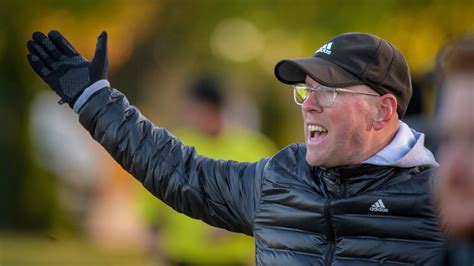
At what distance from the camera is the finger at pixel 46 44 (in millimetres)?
4324

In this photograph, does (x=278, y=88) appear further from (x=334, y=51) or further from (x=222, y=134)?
(x=334, y=51)

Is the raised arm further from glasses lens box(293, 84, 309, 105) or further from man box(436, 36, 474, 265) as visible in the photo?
man box(436, 36, 474, 265)

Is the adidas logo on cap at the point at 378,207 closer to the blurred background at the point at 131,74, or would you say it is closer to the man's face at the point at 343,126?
the man's face at the point at 343,126

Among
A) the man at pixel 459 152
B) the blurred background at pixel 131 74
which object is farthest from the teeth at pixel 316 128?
the blurred background at pixel 131 74

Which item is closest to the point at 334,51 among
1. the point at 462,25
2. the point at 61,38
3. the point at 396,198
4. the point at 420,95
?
the point at 396,198

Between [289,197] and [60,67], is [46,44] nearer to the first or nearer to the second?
[60,67]

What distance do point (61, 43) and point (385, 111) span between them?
52.3 inches

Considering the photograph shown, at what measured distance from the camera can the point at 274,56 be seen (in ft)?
65.0

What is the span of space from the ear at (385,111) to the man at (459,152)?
79.1 inches

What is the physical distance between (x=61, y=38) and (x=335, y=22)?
13433 mm

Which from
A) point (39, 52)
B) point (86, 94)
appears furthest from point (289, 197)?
point (39, 52)

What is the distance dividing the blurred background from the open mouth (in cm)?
1223

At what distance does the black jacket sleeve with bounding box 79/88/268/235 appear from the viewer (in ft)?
13.9

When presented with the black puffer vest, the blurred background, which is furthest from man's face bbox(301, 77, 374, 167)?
the blurred background
